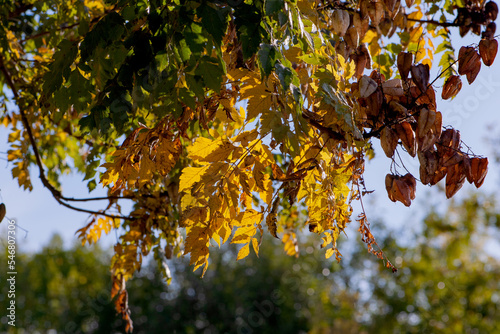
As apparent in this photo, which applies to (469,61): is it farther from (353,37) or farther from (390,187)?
(390,187)

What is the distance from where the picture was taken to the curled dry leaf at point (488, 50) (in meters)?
1.65

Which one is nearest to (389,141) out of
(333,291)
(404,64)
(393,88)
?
(393,88)

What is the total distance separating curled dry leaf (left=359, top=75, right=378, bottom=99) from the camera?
1.33 m

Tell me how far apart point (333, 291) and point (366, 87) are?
13.5 meters

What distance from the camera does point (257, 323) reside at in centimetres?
1277

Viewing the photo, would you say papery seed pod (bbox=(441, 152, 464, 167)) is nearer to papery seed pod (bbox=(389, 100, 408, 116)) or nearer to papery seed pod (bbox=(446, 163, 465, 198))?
papery seed pod (bbox=(446, 163, 465, 198))

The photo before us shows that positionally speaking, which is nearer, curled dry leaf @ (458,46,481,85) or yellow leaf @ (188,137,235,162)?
yellow leaf @ (188,137,235,162)

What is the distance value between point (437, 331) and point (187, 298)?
20.2ft

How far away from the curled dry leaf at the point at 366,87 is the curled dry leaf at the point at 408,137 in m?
0.13

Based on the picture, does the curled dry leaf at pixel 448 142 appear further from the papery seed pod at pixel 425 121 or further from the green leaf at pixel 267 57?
the green leaf at pixel 267 57

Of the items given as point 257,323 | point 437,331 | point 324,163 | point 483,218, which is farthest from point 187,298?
point 324,163

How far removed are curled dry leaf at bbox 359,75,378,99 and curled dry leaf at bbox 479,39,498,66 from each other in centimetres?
55

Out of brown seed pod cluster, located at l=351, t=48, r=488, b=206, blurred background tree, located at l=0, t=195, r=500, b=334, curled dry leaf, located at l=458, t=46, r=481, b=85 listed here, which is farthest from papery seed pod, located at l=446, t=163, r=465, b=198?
blurred background tree, located at l=0, t=195, r=500, b=334

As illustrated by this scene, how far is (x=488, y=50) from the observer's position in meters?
1.65
